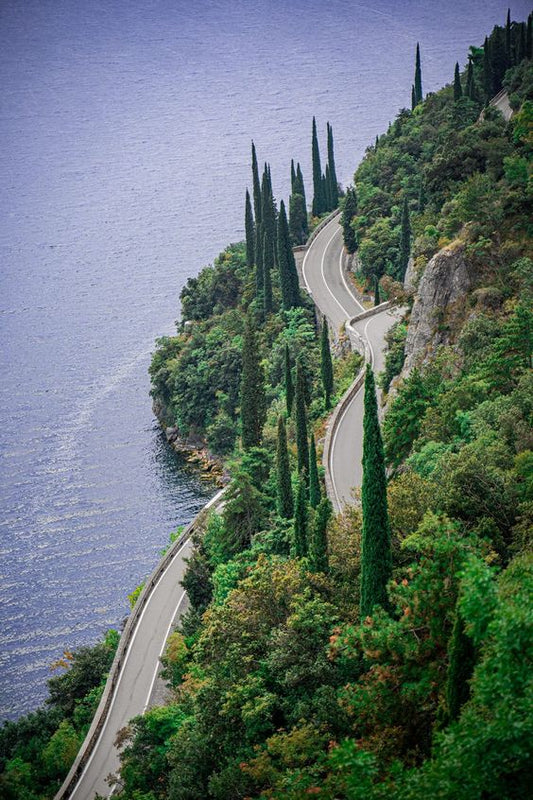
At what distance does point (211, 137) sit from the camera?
195 m

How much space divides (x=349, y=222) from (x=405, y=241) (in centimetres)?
1649

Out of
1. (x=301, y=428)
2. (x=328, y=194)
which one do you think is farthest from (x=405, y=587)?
(x=328, y=194)

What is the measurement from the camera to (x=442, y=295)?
53.3 m

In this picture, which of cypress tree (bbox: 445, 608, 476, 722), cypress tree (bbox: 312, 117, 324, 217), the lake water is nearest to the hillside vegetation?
cypress tree (bbox: 445, 608, 476, 722)

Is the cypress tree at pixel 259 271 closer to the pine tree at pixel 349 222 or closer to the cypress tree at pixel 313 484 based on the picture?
the pine tree at pixel 349 222

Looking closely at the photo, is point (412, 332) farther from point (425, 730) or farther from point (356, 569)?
point (425, 730)

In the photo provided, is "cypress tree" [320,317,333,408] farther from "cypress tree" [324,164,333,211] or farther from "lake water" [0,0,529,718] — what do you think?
"cypress tree" [324,164,333,211]

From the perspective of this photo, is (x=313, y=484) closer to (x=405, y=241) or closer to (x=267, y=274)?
(x=405, y=241)

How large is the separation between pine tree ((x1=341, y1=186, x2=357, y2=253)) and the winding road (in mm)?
17793

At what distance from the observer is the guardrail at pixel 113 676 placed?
41338mm

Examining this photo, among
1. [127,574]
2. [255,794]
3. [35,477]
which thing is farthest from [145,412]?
[255,794]

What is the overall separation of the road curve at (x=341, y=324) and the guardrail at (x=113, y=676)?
1333 centimetres

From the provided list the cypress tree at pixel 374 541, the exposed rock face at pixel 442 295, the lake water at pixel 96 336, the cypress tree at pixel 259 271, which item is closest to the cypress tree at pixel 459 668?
the cypress tree at pixel 374 541

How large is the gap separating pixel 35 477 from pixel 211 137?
12797cm
